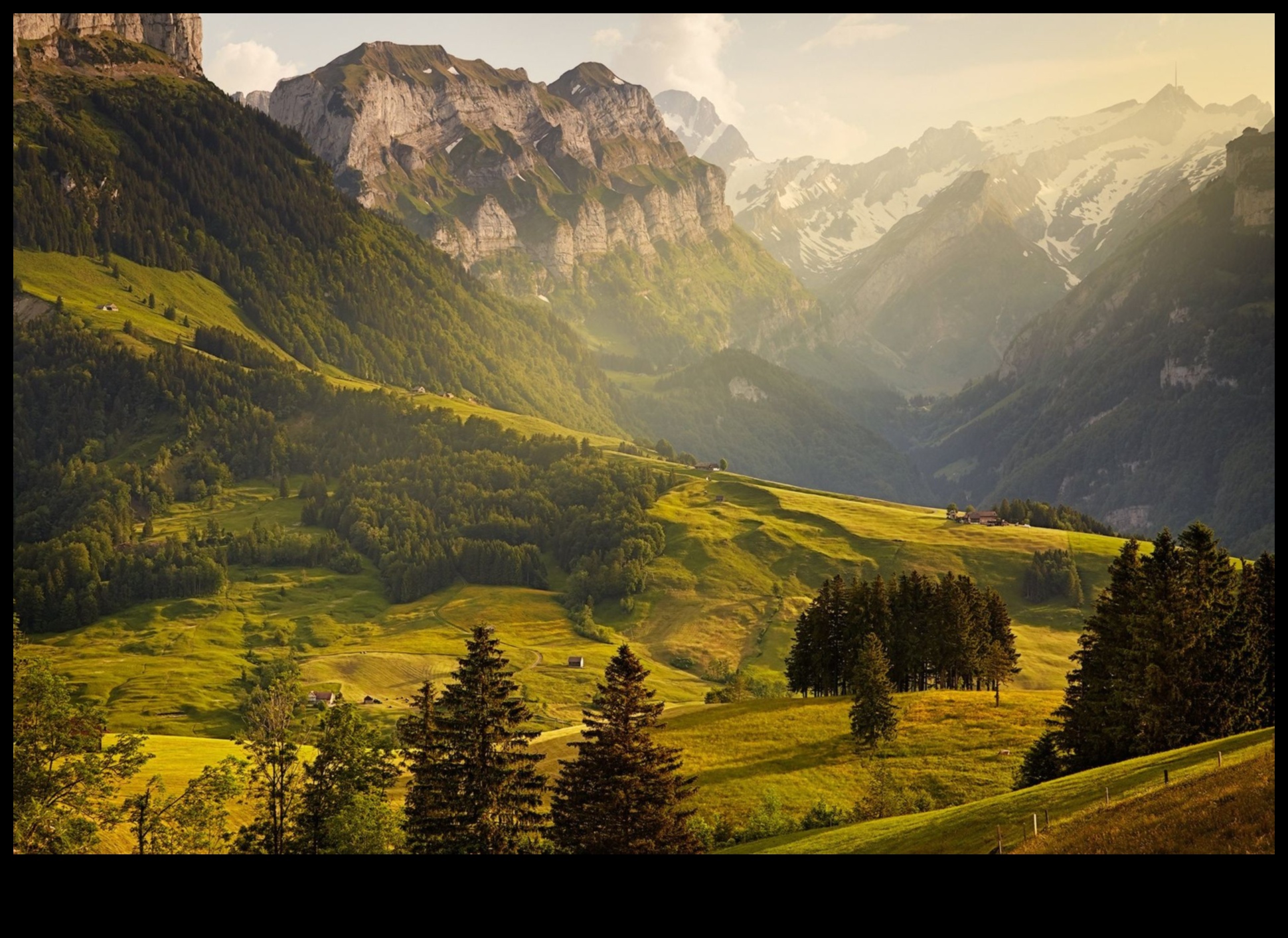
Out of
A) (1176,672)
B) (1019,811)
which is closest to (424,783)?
(1019,811)

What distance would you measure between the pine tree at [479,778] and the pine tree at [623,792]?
8.99 ft

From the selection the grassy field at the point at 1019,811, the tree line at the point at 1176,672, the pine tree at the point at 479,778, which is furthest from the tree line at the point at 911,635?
the pine tree at the point at 479,778

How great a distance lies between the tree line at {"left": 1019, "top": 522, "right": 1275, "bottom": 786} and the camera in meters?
74.1

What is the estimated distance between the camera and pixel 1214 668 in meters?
75.1

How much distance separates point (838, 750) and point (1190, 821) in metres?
67.4

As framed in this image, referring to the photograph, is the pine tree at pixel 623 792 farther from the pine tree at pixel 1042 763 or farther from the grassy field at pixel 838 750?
the pine tree at pixel 1042 763

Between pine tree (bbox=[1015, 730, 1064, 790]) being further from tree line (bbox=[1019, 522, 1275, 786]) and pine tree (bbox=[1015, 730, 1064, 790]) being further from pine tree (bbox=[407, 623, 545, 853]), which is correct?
pine tree (bbox=[407, 623, 545, 853])

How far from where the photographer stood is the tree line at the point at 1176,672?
74062mm

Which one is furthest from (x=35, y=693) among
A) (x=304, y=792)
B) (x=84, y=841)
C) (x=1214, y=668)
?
(x=1214, y=668)

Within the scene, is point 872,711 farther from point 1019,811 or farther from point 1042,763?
point 1019,811

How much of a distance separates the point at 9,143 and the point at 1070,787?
184ft

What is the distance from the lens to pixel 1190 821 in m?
36.1
